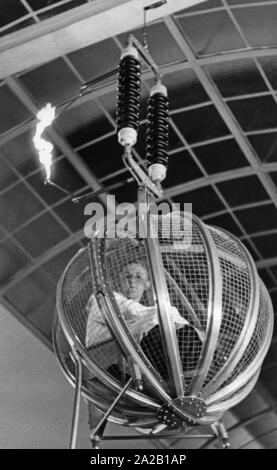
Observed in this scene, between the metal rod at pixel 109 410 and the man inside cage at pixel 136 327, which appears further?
the man inside cage at pixel 136 327

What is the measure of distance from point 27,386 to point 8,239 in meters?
2.80

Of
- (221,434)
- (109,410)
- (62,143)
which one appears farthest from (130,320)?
(62,143)

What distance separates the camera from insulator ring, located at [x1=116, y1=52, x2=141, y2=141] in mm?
6855

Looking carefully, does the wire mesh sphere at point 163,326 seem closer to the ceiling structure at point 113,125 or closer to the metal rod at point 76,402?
the metal rod at point 76,402

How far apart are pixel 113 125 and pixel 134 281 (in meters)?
7.75

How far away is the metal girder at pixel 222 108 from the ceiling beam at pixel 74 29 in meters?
2.08

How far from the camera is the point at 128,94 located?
7098mm

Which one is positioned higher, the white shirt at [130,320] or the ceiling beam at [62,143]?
the ceiling beam at [62,143]

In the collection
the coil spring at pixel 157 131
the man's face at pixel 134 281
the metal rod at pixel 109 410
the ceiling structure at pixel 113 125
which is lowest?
the metal rod at pixel 109 410

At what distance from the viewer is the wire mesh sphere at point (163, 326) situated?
21.7 feet

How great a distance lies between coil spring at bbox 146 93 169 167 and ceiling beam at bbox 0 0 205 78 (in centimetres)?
340

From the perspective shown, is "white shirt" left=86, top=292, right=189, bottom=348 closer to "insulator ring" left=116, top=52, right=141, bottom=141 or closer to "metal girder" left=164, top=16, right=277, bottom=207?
"insulator ring" left=116, top=52, right=141, bottom=141

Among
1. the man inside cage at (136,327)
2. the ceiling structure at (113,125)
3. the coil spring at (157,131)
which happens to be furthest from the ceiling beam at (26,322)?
the man inside cage at (136,327)

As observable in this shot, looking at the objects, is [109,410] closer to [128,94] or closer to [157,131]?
[157,131]
